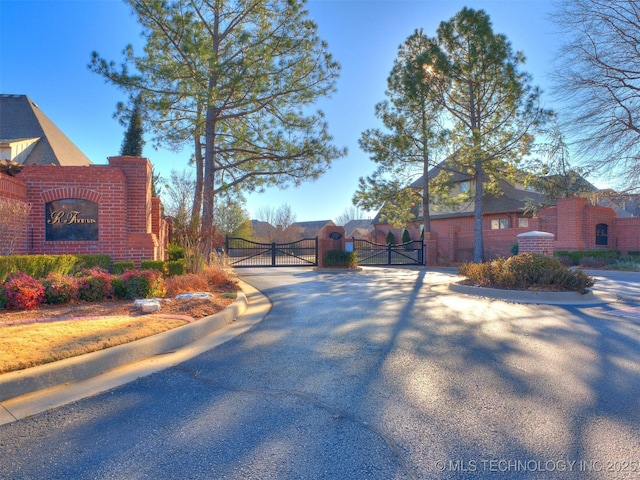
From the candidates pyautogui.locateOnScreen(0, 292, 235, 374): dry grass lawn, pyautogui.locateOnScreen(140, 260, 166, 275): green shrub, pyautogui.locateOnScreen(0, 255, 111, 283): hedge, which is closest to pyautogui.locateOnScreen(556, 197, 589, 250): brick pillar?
pyautogui.locateOnScreen(0, 292, 235, 374): dry grass lawn

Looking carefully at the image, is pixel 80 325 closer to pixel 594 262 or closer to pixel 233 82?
pixel 233 82

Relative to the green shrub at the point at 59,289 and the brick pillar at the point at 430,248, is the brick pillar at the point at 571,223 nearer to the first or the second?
the brick pillar at the point at 430,248

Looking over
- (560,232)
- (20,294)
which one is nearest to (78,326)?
(20,294)

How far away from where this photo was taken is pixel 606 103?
62.1ft

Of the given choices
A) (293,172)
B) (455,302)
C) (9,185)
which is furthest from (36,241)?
(455,302)

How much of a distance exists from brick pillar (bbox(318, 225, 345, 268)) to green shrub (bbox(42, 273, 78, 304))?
45.3 ft

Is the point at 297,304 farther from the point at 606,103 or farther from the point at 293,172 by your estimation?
the point at 606,103

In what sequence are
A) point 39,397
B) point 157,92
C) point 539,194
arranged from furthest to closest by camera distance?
point 539,194
point 157,92
point 39,397

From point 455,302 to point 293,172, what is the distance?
8453 millimetres

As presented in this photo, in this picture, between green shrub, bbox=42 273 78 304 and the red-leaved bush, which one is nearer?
the red-leaved bush

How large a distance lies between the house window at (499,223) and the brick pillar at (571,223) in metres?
7.56

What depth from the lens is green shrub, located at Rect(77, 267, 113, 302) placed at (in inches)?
300

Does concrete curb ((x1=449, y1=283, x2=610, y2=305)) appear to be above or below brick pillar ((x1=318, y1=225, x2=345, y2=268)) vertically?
below

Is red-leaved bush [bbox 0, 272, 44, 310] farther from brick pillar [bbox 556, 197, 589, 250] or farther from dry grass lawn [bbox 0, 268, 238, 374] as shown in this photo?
brick pillar [bbox 556, 197, 589, 250]
